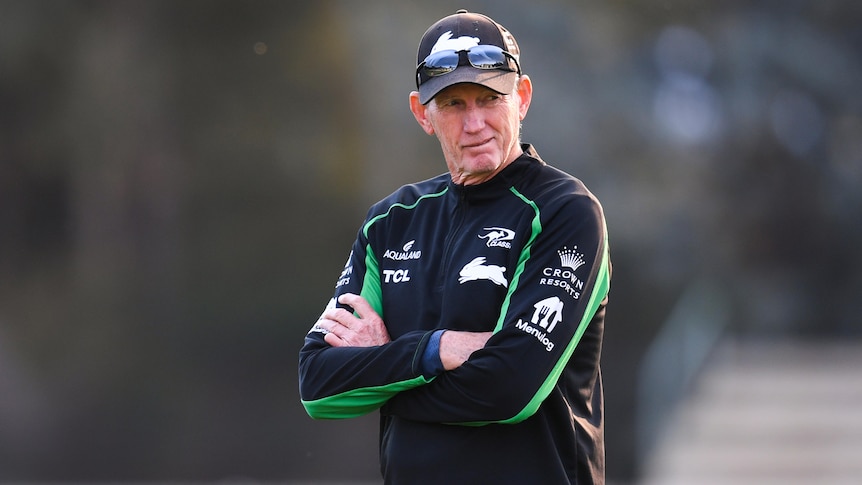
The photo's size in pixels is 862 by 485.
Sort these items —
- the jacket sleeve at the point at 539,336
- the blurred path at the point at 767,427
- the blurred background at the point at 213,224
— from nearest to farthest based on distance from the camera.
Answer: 1. the jacket sleeve at the point at 539,336
2. the blurred path at the point at 767,427
3. the blurred background at the point at 213,224

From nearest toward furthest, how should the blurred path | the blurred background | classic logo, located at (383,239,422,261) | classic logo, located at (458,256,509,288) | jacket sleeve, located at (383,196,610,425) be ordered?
1. jacket sleeve, located at (383,196,610,425)
2. classic logo, located at (458,256,509,288)
3. classic logo, located at (383,239,422,261)
4. the blurred path
5. the blurred background

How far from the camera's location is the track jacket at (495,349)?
2.16m

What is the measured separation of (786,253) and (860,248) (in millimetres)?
572

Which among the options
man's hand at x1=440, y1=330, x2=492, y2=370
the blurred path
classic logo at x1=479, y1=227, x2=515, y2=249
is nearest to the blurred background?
the blurred path

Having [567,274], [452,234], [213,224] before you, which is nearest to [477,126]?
[452,234]

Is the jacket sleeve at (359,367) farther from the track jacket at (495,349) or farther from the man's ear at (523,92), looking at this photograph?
the man's ear at (523,92)

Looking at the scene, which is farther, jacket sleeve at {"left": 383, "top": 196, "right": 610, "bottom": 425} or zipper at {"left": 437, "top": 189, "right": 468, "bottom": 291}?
zipper at {"left": 437, "top": 189, "right": 468, "bottom": 291}

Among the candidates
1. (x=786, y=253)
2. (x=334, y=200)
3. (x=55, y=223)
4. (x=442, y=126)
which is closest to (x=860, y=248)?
(x=786, y=253)

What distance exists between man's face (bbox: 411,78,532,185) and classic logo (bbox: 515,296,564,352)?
1.12 feet

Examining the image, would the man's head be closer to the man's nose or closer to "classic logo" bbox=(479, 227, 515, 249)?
the man's nose

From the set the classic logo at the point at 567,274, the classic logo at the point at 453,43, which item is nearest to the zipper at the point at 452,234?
the classic logo at the point at 567,274

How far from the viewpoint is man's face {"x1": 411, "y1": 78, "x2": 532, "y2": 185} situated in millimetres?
2311

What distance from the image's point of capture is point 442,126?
2.37 meters

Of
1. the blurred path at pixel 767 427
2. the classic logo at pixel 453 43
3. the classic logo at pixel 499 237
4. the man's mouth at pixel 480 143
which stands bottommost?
the blurred path at pixel 767 427
